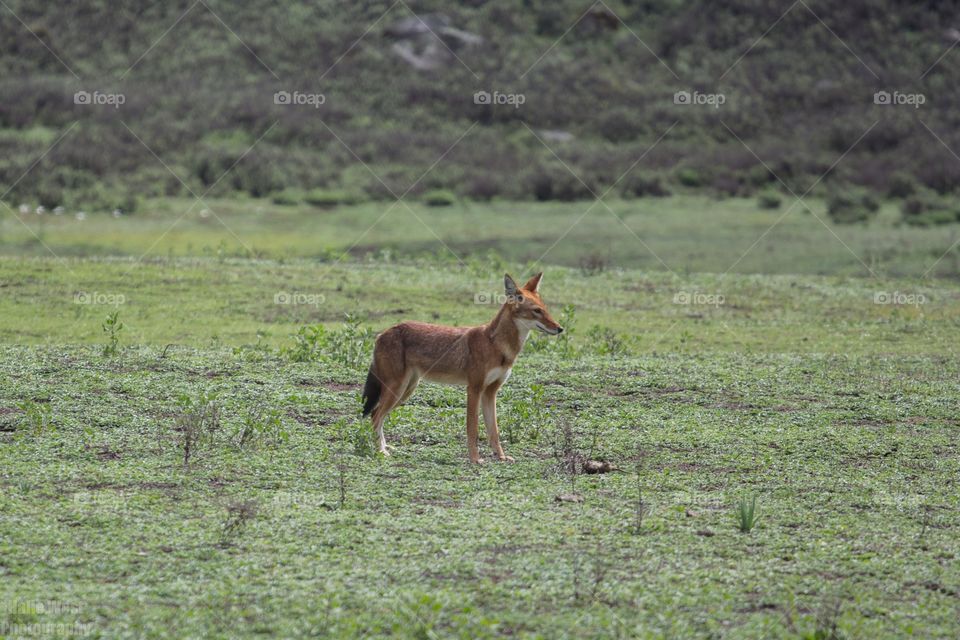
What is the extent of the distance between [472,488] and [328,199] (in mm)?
28097

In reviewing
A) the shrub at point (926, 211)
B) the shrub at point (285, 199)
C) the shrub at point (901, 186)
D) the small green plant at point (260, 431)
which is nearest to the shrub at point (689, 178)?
the shrub at point (901, 186)

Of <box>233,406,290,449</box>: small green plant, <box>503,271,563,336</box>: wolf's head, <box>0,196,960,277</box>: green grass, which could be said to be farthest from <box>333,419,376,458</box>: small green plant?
<box>0,196,960,277</box>: green grass

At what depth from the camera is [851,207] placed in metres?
36.7

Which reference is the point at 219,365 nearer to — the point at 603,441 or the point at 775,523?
the point at 603,441

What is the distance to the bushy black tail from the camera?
11.8 m

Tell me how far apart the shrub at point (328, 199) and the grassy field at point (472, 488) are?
17.5m

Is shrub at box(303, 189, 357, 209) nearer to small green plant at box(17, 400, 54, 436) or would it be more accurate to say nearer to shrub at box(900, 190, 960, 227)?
shrub at box(900, 190, 960, 227)

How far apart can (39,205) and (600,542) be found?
95.0 ft

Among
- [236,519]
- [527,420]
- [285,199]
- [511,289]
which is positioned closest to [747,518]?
[511,289]

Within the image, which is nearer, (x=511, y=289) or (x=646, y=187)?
(x=511, y=289)

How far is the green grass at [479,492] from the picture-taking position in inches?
311

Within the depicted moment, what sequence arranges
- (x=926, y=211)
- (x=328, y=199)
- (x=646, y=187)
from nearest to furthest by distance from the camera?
(x=926, y=211) → (x=328, y=199) → (x=646, y=187)

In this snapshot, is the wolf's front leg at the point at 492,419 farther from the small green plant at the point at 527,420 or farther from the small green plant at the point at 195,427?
the small green plant at the point at 195,427

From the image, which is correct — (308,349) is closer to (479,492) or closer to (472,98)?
(479,492)
